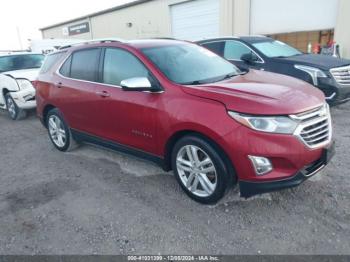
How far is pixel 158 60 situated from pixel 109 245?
2044 mm

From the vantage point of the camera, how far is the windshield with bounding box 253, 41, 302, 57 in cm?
678

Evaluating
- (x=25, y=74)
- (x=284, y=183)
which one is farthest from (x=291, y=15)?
(x=284, y=183)

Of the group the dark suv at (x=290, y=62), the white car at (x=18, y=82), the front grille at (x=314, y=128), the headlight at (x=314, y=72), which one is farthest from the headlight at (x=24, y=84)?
the front grille at (x=314, y=128)

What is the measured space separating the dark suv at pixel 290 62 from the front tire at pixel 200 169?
266cm

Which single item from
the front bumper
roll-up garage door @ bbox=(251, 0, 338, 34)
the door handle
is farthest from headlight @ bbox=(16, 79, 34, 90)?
roll-up garage door @ bbox=(251, 0, 338, 34)

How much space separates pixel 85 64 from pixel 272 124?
9.31ft

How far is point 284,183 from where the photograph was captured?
2.72 meters

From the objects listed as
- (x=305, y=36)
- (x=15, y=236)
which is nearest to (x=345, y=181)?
(x=15, y=236)

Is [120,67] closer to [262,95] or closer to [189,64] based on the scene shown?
[189,64]

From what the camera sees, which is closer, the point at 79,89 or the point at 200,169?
the point at 200,169

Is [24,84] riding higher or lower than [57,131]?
higher

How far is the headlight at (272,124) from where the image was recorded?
2.63 meters

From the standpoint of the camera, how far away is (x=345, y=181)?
138 inches

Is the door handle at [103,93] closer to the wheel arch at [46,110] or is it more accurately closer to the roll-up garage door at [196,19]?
the wheel arch at [46,110]
